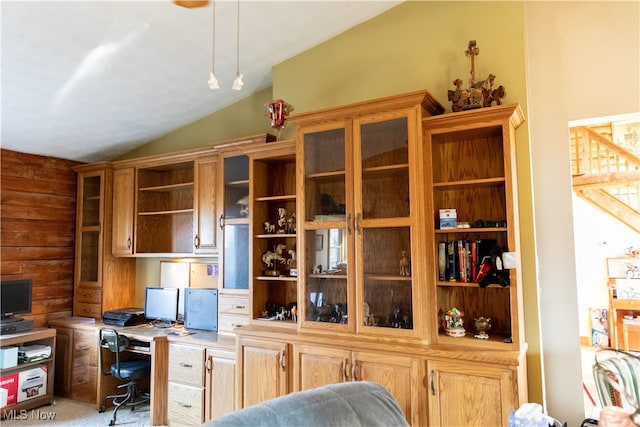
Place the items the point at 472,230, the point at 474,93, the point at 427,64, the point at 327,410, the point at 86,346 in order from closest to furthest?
the point at 327,410, the point at 472,230, the point at 474,93, the point at 427,64, the point at 86,346

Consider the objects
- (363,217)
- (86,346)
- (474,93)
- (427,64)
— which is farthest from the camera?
(86,346)

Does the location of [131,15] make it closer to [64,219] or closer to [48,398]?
[64,219]

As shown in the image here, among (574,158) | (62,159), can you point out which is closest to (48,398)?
(62,159)

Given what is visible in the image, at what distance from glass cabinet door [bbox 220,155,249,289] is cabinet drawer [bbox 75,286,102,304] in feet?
5.83

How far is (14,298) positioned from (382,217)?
3658 millimetres

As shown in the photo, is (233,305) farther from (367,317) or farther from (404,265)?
(404,265)

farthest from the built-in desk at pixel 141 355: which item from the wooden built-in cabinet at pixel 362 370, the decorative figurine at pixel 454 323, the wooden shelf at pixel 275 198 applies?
the decorative figurine at pixel 454 323

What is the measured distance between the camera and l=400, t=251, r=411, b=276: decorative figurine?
7.78ft

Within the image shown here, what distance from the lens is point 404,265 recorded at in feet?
7.85

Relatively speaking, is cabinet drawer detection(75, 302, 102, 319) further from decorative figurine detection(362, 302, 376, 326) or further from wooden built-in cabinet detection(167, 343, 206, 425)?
decorative figurine detection(362, 302, 376, 326)

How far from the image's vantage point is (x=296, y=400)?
4.20 ft

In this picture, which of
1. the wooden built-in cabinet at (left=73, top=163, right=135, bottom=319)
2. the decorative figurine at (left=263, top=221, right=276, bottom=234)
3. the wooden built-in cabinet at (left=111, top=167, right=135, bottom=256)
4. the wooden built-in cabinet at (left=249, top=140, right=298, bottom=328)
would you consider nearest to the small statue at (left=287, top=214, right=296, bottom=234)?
the wooden built-in cabinet at (left=249, top=140, right=298, bottom=328)

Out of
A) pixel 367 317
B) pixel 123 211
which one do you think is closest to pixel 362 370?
pixel 367 317

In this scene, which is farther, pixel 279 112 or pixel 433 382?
pixel 279 112
